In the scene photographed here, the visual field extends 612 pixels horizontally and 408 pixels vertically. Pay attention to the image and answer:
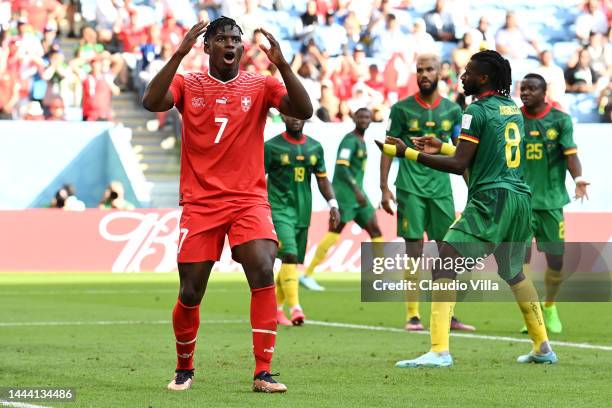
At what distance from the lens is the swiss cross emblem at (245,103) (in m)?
8.91

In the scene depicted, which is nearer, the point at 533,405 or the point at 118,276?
the point at 533,405

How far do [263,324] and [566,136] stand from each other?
19.2 ft

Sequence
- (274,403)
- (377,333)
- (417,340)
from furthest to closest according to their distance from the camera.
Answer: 1. (377,333)
2. (417,340)
3. (274,403)

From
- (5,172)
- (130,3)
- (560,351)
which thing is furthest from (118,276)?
(560,351)

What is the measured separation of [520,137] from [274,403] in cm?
312

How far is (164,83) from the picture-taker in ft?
28.2

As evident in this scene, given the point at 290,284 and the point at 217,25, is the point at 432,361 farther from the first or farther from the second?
the point at 290,284

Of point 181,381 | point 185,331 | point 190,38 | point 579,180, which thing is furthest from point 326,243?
point 190,38

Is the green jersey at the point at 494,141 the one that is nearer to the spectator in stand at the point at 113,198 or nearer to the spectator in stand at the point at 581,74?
the spectator in stand at the point at 113,198

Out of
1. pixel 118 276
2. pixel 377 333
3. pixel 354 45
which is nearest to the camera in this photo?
pixel 377 333

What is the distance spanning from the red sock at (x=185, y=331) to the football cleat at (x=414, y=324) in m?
5.09

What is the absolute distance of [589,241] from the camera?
24.9m

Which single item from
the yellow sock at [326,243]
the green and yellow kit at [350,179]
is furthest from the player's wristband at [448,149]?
the yellow sock at [326,243]

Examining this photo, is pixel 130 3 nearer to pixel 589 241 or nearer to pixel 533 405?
pixel 589 241
